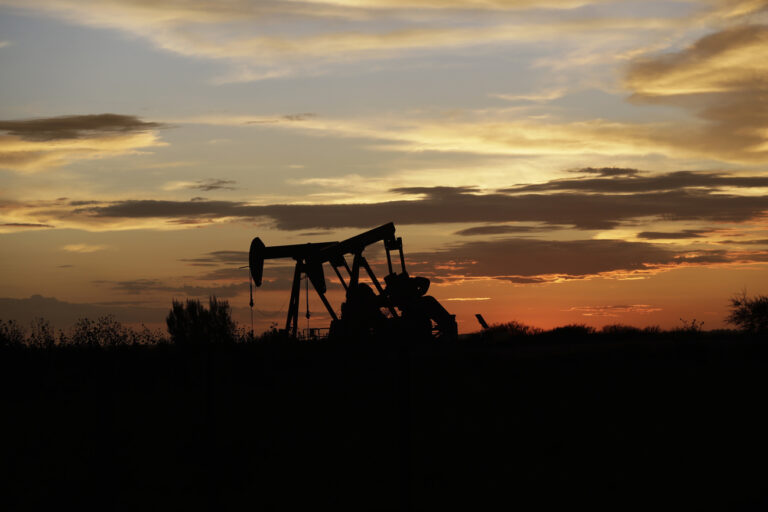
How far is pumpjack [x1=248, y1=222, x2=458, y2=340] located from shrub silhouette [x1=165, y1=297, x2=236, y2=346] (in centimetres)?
285

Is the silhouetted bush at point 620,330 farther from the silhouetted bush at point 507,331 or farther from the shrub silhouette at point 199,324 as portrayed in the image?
the shrub silhouette at point 199,324

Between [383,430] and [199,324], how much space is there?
33.2 feet

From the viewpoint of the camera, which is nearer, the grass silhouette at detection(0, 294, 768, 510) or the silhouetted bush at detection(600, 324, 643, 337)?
the grass silhouette at detection(0, 294, 768, 510)

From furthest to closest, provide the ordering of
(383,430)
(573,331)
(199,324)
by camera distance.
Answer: (573,331) < (199,324) < (383,430)

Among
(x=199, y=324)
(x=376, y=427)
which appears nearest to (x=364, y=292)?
(x=199, y=324)

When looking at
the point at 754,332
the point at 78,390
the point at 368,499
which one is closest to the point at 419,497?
the point at 368,499

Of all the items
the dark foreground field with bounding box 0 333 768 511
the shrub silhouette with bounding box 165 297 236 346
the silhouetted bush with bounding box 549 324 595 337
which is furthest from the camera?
the silhouetted bush with bounding box 549 324 595 337

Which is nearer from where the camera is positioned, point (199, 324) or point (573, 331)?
point (199, 324)

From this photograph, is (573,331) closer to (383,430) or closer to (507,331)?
(507,331)

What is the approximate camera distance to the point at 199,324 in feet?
67.8

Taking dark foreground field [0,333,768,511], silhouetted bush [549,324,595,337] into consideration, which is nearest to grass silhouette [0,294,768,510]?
dark foreground field [0,333,768,511]

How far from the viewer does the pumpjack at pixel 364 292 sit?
78.1ft

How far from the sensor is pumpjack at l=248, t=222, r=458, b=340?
23797 millimetres

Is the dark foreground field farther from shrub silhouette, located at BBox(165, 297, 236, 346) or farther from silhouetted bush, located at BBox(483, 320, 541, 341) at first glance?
silhouetted bush, located at BBox(483, 320, 541, 341)
